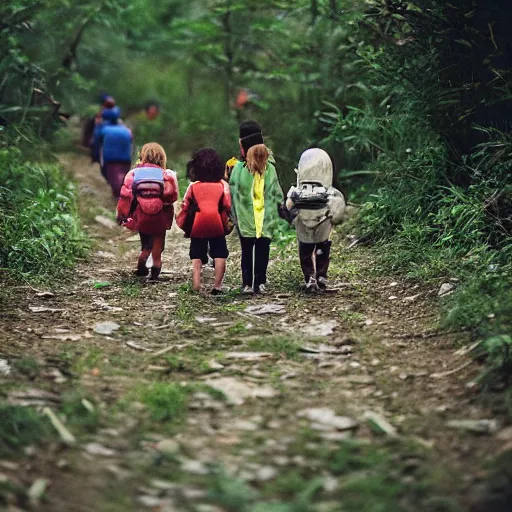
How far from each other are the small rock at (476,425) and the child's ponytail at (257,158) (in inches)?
157

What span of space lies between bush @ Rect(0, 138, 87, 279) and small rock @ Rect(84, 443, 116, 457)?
4285mm

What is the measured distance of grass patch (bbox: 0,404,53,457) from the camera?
4285mm

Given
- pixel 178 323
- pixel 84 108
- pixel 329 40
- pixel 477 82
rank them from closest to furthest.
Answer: pixel 178 323
pixel 477 82
pixel 329 40
pixel 84 108

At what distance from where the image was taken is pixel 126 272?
9.34m

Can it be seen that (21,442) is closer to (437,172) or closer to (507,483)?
(507,483)

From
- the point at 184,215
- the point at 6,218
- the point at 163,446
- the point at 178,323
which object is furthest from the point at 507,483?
the point at 6,218

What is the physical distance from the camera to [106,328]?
671 cm

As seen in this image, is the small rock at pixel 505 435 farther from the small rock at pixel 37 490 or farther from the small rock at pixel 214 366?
the small rock at pixel 37 490

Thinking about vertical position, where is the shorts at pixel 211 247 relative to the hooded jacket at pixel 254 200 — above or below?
below

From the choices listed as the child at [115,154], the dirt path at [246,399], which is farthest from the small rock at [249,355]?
the child at [115,154]

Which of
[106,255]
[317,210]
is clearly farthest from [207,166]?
[106,255]

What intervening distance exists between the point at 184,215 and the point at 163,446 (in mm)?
4053

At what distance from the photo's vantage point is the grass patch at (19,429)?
4.29 m

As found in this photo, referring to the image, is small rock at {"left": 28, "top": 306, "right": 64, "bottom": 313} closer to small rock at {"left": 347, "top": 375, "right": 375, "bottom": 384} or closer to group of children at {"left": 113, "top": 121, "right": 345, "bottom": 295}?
group of children at {"left": 113, "top": 121, "right": 345, "bottom": 295}
